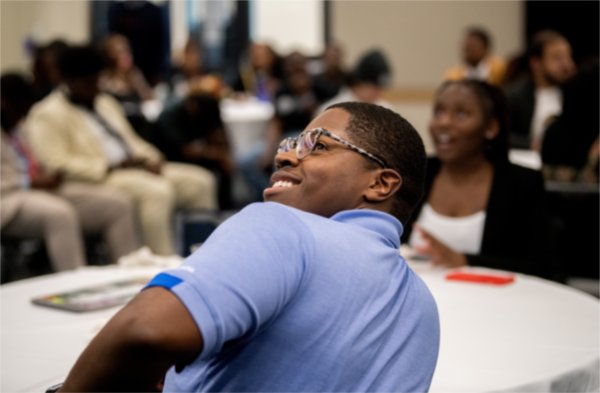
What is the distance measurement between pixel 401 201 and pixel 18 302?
4.37 feet

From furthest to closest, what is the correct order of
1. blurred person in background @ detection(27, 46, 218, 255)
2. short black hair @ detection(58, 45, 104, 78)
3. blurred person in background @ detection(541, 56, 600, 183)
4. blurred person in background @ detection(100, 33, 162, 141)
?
blurred person in background @ detection(100, 33, 162, 141), short black hair @ detection(58, 45, 104, 78), blurred person in background @ detection(27, 46, 218, 255), blurred person in background @ detection(541, 56, 600, 183)

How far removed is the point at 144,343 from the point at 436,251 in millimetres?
1784

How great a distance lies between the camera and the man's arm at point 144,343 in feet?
3.04

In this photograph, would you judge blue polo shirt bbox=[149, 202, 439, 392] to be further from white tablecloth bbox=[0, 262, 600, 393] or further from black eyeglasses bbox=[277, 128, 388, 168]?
white tablecloth bbox=[0, 262, 600, 393]

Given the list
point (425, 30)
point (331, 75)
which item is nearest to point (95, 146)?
point (331, 75)

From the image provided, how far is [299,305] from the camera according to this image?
1.05 metres

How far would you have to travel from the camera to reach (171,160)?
20.2 feet

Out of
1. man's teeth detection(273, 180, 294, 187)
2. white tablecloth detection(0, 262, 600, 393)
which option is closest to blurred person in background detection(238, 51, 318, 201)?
white tablecloth detection(0, 262, 600, 393)

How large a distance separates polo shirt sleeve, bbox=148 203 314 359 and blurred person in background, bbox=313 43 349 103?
8260mm

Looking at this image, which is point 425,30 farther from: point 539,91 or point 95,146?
point 95,146

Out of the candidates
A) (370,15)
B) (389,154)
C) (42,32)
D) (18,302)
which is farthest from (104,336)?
(42,32)

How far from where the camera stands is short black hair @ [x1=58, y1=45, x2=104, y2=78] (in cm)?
496

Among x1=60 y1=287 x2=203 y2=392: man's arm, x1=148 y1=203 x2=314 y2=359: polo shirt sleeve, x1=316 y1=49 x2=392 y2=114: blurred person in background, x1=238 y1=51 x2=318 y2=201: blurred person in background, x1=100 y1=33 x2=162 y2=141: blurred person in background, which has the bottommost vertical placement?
x1=238 y1=51 x2=318 y2=201: blurred person in background

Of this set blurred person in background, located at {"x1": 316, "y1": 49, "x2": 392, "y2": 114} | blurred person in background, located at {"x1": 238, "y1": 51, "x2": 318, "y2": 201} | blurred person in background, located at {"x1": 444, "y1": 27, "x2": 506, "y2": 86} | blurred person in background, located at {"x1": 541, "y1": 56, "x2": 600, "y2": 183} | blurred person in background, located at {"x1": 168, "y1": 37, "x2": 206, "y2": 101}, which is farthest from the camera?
blurred person in background, located at {"x1": 168, "y1": 37, "x2": 206, "y2": 101}
